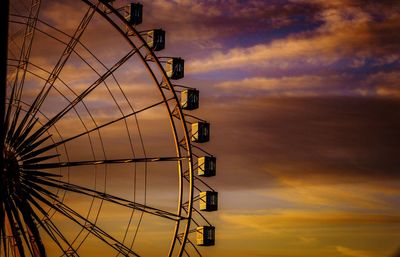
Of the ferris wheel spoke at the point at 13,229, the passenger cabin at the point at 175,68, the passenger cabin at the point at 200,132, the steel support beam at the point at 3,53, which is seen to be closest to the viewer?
the steel support beam at the point at 3,53

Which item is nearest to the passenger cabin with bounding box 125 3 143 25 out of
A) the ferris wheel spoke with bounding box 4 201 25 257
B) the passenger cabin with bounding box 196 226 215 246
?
the passenger cabin with bounding box 196 226 215 246

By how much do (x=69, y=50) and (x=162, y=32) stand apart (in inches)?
193

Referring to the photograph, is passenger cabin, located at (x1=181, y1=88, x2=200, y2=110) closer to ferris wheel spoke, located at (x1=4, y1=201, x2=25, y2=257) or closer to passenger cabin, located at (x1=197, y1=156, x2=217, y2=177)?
passenger cabin, located at (x1=197, y1=156, x2=217, y2=177)

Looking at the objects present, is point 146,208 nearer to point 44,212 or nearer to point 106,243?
point 106,243

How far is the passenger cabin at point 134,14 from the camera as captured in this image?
3366 centimetres

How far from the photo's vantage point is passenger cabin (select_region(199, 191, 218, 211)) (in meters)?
34.7

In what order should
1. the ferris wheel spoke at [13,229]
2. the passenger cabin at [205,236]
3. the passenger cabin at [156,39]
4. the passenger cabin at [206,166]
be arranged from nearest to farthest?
the ferris wheel spoke at [13,229] → the passenger cabin at [156,39] → the passenger cabin at [205,236] → the passenger cabin at [206,166]

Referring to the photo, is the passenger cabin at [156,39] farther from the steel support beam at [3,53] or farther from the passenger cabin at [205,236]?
the steel support beam at [3,53]

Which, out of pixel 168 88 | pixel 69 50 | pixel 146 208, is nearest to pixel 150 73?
pixel 168 88

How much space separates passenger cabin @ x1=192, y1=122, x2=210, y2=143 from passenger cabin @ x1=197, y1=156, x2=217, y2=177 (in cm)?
80

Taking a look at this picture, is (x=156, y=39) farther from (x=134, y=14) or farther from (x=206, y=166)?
(x=206, y=166)

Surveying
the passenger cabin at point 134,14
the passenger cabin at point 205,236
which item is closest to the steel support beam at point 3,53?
the passenger cabin at point 134,14

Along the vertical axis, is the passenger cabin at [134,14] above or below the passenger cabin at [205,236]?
above

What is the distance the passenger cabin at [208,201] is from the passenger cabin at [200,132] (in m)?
2.32
